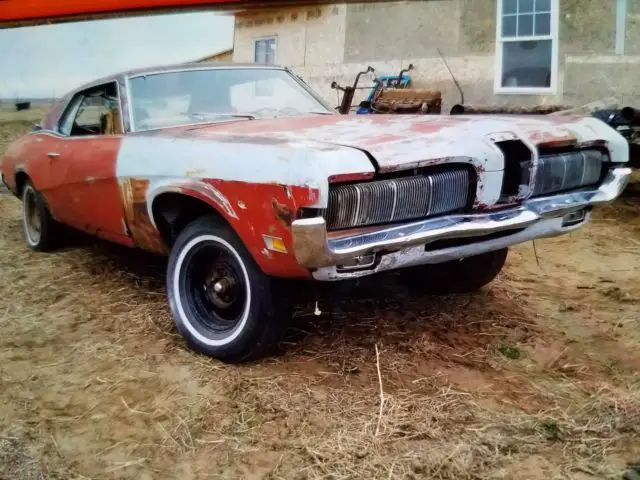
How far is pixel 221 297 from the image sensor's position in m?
3.09

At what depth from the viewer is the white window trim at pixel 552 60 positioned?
812cm

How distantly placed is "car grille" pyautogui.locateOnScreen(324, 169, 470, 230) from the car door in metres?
1.58

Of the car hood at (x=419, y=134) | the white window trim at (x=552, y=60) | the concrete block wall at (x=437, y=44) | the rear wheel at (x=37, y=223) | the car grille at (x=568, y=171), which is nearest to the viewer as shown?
the car hood at (x=419, y=134)

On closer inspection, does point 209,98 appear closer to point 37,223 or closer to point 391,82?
point 37,223

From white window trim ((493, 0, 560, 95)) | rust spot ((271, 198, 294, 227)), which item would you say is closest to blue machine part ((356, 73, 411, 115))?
white window trim ((493, 0, 560, 95))

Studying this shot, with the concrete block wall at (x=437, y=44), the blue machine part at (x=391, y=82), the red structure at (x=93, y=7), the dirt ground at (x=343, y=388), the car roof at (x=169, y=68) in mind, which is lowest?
the dirt ground at (x=343, y=388)

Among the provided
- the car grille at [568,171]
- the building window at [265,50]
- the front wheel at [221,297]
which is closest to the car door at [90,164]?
the front wheel at [221,297]

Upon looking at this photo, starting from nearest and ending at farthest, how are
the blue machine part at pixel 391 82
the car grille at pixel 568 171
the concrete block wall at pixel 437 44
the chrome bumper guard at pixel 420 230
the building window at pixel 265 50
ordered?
the chrome bumper guard at pixel 420 230 < the car grille at pixel 568 171 < the concrete block wall at pixel 437 44 < the blue machine part at pixel 391 82 < the building window at pixel 265 50

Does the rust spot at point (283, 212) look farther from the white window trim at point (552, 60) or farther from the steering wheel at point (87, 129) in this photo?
the white window trim at point (552, 60)

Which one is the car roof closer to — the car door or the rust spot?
the car door

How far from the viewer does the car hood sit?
2629mm

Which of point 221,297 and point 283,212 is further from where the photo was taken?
point 221,297

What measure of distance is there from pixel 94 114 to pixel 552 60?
19.9 ft

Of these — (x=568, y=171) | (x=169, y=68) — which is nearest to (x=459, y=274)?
(x=568, y=171)
